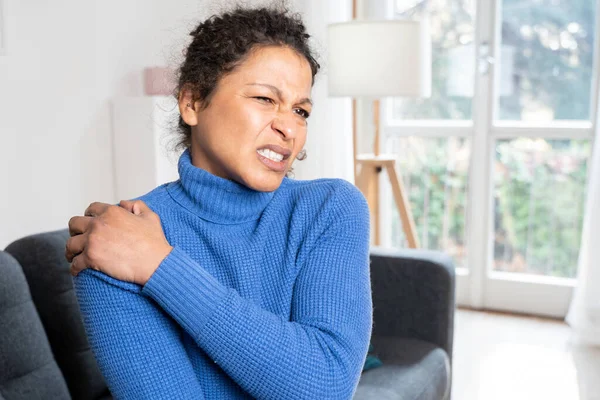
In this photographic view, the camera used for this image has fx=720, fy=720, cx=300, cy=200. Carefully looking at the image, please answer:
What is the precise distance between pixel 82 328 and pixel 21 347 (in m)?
0.24

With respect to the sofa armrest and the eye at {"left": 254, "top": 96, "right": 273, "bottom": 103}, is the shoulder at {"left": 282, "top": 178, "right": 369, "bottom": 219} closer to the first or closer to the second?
the eye at {"left": 254, "top": 96, "right": 273, "bottom": 103}

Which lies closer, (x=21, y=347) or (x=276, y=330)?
(x=276, y=330)

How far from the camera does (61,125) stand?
281 centimetres

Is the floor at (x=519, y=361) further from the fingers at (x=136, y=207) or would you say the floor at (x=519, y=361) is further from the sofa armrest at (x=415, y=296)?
the fingers at (x=136, y=207)

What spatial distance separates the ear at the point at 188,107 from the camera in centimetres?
113

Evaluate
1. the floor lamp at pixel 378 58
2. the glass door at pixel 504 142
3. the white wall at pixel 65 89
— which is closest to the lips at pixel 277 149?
the white wall at pixel 65 89

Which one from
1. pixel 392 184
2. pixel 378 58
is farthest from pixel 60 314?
pixel 392 184

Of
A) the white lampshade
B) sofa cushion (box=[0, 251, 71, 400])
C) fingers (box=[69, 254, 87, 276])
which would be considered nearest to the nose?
fingers (box=[69, 254, 87, 276])

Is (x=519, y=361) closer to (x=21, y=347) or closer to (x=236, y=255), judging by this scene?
(x=21, y=347)

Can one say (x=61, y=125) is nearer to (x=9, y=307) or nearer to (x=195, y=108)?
(x=9, y=307)

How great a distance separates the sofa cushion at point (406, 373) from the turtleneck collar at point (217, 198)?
36.6 inches

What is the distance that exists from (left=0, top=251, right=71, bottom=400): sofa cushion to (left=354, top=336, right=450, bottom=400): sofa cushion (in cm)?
77

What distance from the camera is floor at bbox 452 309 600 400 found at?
2.88m

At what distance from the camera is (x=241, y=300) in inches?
37.0
